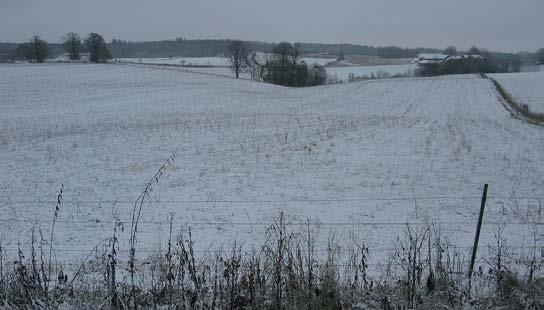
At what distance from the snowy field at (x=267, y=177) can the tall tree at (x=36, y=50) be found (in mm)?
83995

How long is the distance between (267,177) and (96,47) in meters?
98.1

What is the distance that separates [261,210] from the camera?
417 inches

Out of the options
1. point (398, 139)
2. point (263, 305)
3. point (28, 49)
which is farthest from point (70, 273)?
point (28, 49)

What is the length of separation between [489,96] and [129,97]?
140ft

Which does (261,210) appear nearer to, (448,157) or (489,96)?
(448,157)

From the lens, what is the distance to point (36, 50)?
329 feet

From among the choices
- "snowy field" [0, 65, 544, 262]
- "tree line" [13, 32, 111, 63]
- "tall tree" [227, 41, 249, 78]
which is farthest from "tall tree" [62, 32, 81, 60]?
"snowy field" [0, 65, 544, 262]

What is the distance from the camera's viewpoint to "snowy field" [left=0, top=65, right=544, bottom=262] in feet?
30.6

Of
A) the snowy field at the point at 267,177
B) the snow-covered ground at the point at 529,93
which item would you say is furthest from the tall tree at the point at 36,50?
the snow-covered ground at the point at 529,93

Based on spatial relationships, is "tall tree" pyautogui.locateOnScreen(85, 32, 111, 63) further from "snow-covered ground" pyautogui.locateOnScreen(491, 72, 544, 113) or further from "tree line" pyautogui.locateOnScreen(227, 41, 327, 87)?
"snow-covered ground" pyautogui.locateOnScreen(491, 72, 544, 113)

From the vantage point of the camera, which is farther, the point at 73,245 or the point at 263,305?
the point at 73,245

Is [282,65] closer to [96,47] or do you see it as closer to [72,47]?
[96,47]

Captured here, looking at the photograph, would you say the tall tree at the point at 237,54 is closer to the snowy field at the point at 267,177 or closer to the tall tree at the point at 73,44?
the tall tree at the point at 73,44

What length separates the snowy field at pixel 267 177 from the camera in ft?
30.6
